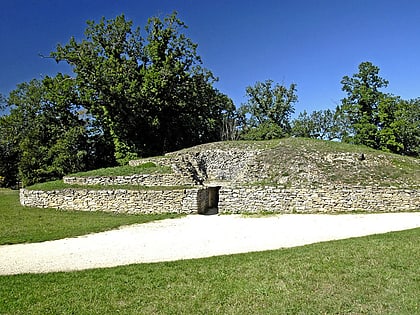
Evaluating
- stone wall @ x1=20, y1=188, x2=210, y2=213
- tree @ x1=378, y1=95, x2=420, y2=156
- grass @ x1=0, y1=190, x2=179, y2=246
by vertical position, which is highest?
tree @ x1=378, y1=95, x2=420, y2=156

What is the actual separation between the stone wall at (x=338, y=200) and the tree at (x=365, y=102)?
22755 millimetres

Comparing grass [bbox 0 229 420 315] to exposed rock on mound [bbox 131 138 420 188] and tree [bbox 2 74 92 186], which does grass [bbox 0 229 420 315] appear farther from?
tree [bbox 2 74 92 186]

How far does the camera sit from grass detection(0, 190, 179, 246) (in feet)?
37.6

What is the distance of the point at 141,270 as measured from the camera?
292 inches

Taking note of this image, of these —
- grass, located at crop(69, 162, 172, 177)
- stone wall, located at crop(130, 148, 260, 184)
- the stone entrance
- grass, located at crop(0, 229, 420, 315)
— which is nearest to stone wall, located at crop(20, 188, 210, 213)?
the stone entrance

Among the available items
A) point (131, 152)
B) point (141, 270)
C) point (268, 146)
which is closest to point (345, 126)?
point (268, 146)

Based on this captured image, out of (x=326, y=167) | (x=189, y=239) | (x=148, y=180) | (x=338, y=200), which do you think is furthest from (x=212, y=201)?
(x=189, y=239)

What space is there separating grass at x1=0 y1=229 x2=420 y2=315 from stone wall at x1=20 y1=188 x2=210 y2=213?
9.10m

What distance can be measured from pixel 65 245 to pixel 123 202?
300 inches

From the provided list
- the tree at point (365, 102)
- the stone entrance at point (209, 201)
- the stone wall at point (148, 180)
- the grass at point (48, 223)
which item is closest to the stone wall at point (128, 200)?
the stone entrance at point (209, 201)

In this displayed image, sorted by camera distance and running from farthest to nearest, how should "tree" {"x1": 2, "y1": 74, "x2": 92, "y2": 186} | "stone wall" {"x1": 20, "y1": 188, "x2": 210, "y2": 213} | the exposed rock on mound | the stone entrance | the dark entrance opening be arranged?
"tree" {"x1": 2, "y1": 74, "x2": 92, "y2": 186}, the dark entrance opening, the exposed rock on mound, the stone entrance, "stone wall" {"x1": 20, "y1": 188, "x2": 210, "y2": 213}

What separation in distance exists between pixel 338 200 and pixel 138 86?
21.3 metres

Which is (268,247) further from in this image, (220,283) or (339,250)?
(220,283)

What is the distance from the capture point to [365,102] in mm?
38781
